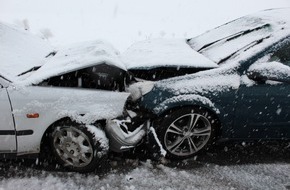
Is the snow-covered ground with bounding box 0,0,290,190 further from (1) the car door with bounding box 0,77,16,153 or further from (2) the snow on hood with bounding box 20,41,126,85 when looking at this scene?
(2) the snow on hood with bounding box 20,41,126,85

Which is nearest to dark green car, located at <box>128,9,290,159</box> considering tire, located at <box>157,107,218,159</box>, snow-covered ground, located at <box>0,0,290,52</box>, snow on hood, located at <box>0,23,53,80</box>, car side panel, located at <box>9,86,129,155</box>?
tire, located at <box>157,107,218,159</box>

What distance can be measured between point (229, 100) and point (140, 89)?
0.98 m

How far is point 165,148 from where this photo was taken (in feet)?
11.1

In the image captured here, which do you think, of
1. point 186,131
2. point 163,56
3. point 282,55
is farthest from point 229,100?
point 163,56

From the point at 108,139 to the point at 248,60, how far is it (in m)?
1.71

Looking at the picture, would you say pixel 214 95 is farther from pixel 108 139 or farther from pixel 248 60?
pixel 108 139

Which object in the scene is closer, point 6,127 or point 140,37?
point 6,127

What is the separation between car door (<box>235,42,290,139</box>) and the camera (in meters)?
3.18

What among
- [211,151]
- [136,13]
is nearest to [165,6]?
[136,13]

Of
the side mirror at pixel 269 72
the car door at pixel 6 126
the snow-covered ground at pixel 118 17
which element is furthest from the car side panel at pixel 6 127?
the snow-covered ground at pixel 118 17

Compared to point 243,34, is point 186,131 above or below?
below

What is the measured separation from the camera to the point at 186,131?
3383mm

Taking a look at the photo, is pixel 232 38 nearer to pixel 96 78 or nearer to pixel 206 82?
pixel 206 82

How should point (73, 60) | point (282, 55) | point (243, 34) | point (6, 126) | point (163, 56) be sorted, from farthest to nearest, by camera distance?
point (243, 34)
point (163, 56)
point (282, 55)
point (73, 60)
point (6, 126)
